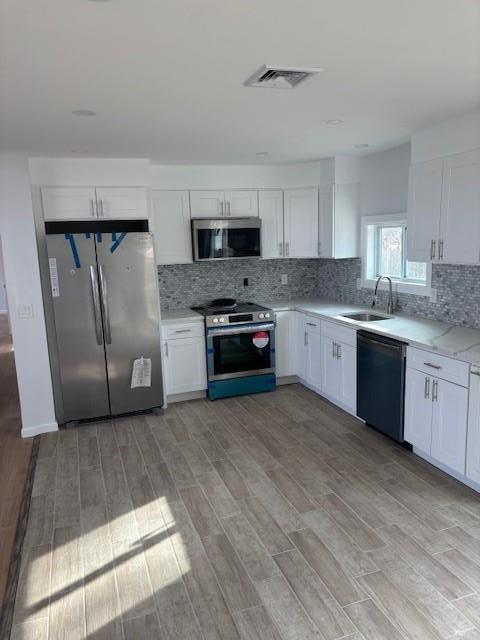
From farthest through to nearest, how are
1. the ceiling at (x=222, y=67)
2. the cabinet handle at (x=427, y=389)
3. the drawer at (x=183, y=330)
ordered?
the drawer at (x=183, y=330) < the cabinet handle at (x=427, y=389) < the ceiling at (x=222, y=67)

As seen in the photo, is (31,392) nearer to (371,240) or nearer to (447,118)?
(371,240)

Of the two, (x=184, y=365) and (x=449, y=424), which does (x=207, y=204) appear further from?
(x=449, y=424)

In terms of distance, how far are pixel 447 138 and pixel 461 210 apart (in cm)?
53

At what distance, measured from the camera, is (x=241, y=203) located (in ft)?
16.4

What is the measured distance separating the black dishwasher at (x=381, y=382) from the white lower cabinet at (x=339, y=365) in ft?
0.33

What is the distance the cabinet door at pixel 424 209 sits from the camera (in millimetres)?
3420

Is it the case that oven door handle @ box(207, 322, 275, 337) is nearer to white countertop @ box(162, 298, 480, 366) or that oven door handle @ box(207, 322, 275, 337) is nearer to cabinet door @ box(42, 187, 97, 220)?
white countertop @ box(162, 298, 480, 366)

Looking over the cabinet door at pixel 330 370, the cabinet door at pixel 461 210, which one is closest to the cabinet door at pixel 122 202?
the cabinet door at pixel 330 370

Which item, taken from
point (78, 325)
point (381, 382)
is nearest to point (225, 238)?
point (78, 325)

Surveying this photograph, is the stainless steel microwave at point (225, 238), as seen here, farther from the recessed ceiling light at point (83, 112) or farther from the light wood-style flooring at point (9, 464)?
the light wood-style flooring at point (9, 464)

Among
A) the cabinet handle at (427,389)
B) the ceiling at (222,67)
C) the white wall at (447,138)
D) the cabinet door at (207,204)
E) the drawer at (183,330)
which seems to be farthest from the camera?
the cabinet door at (207,204)

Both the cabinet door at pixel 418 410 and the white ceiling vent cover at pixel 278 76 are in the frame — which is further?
the cabinet door at pixel 418 410

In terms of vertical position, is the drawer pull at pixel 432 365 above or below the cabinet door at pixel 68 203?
below

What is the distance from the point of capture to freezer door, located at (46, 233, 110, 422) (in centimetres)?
402
